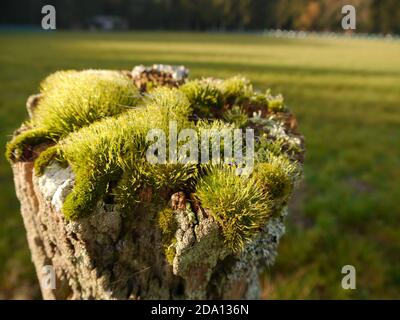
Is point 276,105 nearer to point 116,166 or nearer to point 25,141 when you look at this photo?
point 116,166

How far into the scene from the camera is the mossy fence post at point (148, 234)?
2.29 metres

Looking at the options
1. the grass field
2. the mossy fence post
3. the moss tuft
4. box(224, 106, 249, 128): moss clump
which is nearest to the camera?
the mossy fence post

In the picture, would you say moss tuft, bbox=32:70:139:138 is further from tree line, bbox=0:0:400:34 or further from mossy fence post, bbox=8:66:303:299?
tree line, bbox=0:0:400:34

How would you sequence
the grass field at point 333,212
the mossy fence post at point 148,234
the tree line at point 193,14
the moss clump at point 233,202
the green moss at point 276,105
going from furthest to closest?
the tree line at point 193,14, the grass field at point 333,212, the green moss at point 276,105, the mossy fence post at point 148,234, the moss clump at point 233,202

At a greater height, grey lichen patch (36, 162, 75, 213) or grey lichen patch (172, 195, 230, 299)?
grey lichen patch (36, 162, 75, 213)

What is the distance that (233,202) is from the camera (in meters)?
2.14

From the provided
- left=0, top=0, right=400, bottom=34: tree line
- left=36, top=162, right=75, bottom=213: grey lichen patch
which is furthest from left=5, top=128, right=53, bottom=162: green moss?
left=0, top=0, right=400, bottom=34: tree line

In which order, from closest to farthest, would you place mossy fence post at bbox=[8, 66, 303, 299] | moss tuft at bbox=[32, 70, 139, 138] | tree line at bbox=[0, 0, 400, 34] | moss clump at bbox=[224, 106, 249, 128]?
1. mossy fence post at bbox=[8, 66, 303, 299]
2. moss tuft at bbox=[32, 70, 139, 138]
3. moss clump at bbox=[224, 106, 249, 128]
4. tree line at bbox=[0, 0, 400, 34]

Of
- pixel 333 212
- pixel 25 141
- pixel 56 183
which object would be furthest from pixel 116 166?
pixel 333 212

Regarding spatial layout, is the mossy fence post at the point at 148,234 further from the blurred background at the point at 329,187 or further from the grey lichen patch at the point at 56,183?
the blurred background at the point at 329,187

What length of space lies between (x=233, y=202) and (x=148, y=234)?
768mm

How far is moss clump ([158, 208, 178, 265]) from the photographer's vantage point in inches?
92.0

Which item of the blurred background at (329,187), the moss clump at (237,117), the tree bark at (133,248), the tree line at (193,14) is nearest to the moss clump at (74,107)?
the tree bark at (133,248)
